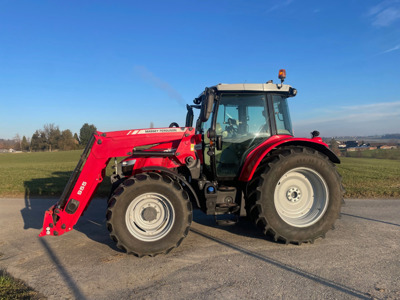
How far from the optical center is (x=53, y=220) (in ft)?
12.6

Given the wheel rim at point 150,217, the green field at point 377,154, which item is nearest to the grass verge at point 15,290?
the wheel rim at point 150,217

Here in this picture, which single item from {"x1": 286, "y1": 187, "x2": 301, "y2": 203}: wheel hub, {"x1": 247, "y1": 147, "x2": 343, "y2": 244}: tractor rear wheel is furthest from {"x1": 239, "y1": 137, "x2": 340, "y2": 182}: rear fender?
{"x1": 286, "y1": 187, "x2": 301, "y2": 203}: wheel hub

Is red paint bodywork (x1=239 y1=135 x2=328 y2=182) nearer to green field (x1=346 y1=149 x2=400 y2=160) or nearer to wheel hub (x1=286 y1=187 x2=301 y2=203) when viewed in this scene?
wheel hub (x1=286 y1=187 x2=301 y2=203)

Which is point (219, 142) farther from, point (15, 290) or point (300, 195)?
point (15, 290)

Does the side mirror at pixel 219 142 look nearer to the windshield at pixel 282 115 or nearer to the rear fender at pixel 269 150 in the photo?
the rear fender at pixel 269 150

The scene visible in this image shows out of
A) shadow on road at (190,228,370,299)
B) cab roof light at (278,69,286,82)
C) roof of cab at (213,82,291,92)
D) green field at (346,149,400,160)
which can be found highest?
cab roof light at (278,69,286,82)

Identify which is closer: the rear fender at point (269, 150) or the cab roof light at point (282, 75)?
the rear fender at point (269, 150)

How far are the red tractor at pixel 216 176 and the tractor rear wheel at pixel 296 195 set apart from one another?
0.01m

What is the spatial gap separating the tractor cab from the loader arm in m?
0.45

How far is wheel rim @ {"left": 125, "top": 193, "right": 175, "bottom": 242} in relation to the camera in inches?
150

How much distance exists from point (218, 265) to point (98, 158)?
7.22ft

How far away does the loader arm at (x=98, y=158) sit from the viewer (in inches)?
152

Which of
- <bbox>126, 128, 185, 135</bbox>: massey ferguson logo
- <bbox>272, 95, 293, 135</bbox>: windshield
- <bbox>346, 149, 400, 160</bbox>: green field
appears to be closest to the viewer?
<bbox>126, 128, 185, 135</bbox>: massey ferguson logo

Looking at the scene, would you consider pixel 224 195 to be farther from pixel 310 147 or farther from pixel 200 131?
pixel 310 147
